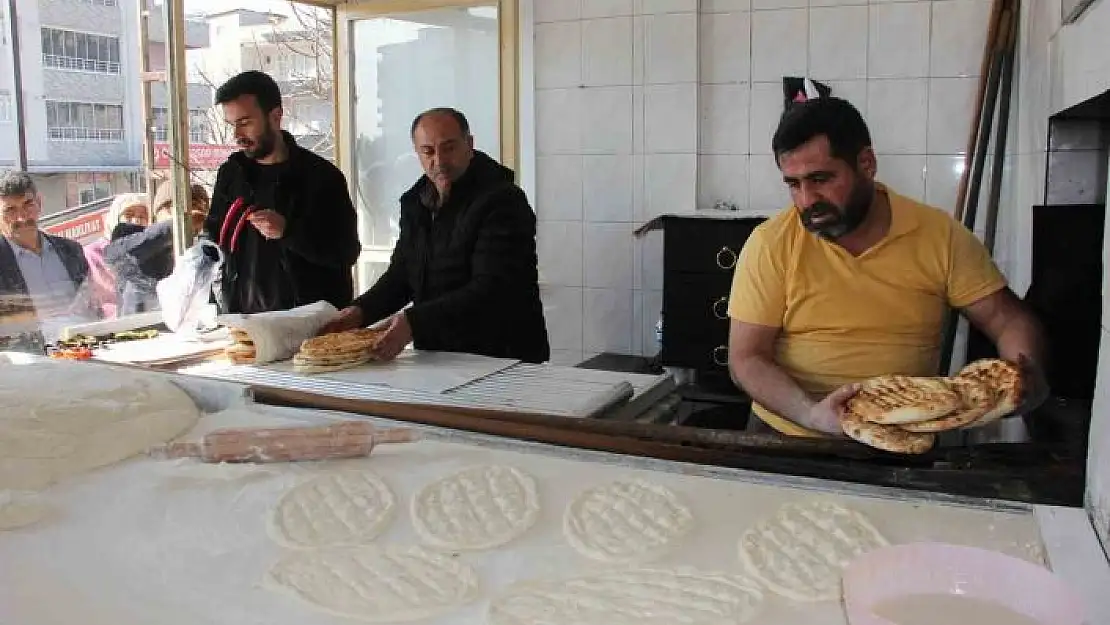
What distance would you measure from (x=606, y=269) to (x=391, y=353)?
1.67 metres

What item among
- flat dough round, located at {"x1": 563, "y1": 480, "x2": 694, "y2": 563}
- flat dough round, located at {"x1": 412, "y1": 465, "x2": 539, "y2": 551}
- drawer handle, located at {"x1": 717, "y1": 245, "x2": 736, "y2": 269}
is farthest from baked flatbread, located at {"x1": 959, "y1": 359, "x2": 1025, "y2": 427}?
drawer handle, located at {"x1": 717, "y1": 245, "x2": 736, "y2": 269}

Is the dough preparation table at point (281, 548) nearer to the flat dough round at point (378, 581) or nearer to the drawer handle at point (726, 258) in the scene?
the flat dough round at point (378, 581)

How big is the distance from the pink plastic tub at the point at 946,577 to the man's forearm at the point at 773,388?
2.62 ft

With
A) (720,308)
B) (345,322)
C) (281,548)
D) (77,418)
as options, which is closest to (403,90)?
(720,308)

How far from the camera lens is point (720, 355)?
3.12m

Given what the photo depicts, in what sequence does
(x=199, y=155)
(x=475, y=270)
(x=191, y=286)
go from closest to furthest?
(x=475, y=270) → (x=191, y=286) → (x=199, y=155)

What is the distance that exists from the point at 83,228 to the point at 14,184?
0.30m

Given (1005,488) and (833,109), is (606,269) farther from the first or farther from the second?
(1005,488)

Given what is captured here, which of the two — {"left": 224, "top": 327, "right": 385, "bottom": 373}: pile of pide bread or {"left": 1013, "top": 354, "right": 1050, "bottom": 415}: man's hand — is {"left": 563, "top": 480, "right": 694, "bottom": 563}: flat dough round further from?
{"left": 224, "top": 327, "right": 385, "bottom": 373}: pile of pide bread

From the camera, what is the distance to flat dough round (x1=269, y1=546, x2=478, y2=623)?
2.99 ft

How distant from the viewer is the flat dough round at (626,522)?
1036 millimetres

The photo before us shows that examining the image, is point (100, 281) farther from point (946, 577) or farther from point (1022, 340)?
point (946, 577)

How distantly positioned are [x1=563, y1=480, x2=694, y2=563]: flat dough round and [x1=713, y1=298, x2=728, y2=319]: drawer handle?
1963mm

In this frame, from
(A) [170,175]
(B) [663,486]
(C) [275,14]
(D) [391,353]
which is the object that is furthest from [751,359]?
(C) [275,14]
